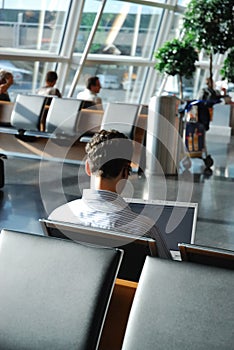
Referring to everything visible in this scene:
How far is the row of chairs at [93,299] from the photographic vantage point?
1891mm

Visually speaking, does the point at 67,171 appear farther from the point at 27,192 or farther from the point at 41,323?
the point at 41,323

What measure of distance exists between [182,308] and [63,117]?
7145 millimetres

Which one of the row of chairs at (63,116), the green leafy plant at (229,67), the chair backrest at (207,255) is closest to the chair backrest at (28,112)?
the row of chairs at (63,116)

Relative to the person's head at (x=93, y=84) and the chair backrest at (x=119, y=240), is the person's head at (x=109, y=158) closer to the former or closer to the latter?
the chair backrest at (x=119, y=240)

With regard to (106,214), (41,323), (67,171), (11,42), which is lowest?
(67,171)

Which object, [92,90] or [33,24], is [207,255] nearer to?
[92,90]

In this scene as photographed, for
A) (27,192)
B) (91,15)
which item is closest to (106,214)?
(27,192)

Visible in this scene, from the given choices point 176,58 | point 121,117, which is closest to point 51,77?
point 176,58

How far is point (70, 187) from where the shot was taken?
24.3ft

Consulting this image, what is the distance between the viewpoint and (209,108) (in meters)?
9.08

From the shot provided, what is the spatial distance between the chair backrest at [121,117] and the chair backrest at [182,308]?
6.27m

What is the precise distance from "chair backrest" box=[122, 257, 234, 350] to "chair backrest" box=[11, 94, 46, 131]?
732 cm

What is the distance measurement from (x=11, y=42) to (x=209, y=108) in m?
4.95

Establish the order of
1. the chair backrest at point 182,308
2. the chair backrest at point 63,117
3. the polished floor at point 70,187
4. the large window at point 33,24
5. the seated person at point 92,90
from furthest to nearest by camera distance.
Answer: the large window at point 33,24, the seated person at point 92,90, the chair backrest at point 63,117, the polished floor at point 70,187, the chair backrest at point 182,308
